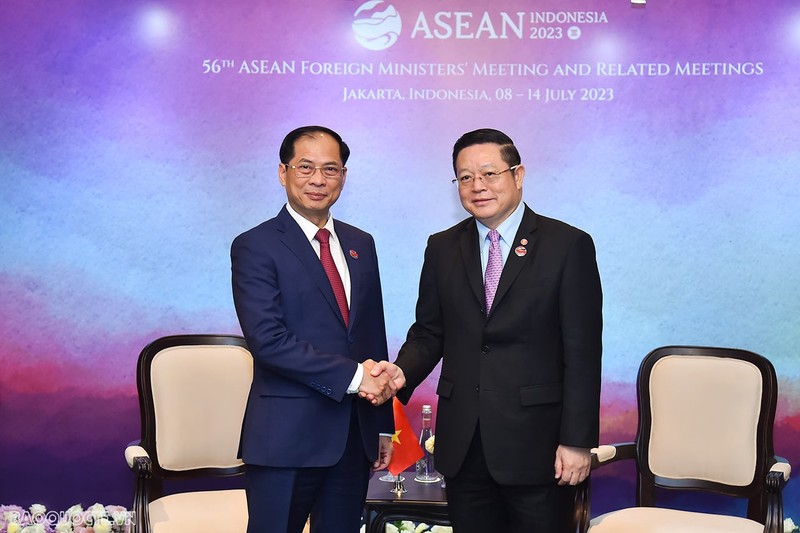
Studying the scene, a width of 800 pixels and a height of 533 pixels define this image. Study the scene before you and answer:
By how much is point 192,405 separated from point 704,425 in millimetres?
2228

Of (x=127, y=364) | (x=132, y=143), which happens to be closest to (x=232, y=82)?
(x=132, y=143)

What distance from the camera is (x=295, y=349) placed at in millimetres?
2619

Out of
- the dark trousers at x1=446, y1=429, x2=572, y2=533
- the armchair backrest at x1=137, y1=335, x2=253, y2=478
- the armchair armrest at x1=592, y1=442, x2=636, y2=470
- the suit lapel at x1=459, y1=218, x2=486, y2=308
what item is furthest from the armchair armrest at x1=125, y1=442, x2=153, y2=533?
the armchair armrest at x1=592, y1=442, x2=636, y2=470

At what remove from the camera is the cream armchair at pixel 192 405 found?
3.86 meters

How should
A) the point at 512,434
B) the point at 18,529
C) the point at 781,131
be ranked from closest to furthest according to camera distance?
1. the point at 512,434
2. the point at 18,529
3. the point at 781,131

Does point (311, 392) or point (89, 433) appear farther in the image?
point (89, 433)

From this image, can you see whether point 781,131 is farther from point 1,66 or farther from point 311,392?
point 1,66

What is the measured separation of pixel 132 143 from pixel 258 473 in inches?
89.0

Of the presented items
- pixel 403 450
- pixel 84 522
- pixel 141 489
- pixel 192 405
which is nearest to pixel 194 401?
pixel 192 405

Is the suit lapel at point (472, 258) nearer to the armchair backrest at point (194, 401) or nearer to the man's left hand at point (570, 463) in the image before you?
the man's left hand at point (570, 463)

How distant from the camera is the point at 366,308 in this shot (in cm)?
285

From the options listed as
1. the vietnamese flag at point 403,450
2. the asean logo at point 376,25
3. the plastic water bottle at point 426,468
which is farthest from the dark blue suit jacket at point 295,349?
the asean logo at point 376,25

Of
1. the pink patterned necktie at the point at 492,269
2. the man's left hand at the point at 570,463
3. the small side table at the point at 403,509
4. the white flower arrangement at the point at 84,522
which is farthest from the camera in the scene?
the small side table at the point at 403,509

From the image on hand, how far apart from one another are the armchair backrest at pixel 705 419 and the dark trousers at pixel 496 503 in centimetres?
137
